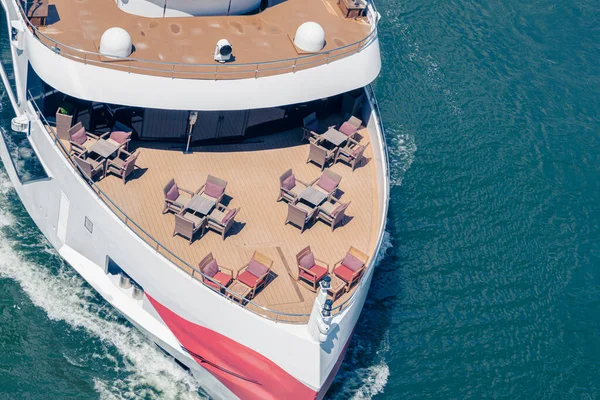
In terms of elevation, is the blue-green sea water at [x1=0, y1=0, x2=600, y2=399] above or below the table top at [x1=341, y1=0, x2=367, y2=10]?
below

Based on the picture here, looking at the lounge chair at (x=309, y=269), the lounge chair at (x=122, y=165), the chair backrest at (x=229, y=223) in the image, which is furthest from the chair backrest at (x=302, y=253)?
the lounge chair at (x=122, y=165)

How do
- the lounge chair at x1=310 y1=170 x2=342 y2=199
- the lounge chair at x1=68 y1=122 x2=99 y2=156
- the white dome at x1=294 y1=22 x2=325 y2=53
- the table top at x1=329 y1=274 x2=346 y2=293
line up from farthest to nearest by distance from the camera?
the white dome at x1=294 y1=22 x2=325 y2=53 → the lounge chair at x1=310 y1=170 x2=342 y2=199 → the lounge chair at x1=68 y1=122 x2=99 y2=156 → the table top at x1=329 y1=274 x2=346 y2=293

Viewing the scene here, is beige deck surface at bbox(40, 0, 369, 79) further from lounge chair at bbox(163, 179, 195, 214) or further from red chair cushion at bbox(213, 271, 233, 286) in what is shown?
red chair cushion at bbox(213, 271, 233, 286)

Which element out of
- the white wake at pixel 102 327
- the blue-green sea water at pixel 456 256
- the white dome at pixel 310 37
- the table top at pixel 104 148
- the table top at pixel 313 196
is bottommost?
the white wake at pixel 102 327

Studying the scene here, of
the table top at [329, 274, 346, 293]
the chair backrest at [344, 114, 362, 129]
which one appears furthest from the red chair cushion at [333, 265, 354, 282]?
the chair backrest at [344, 114, 362, 129]

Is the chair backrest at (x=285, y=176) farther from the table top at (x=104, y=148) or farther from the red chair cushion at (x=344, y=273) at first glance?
the table top at (x=104, y=148)

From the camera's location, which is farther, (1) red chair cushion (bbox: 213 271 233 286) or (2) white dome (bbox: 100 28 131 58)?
(2) white dome (bbox: 100 28 131 58)
